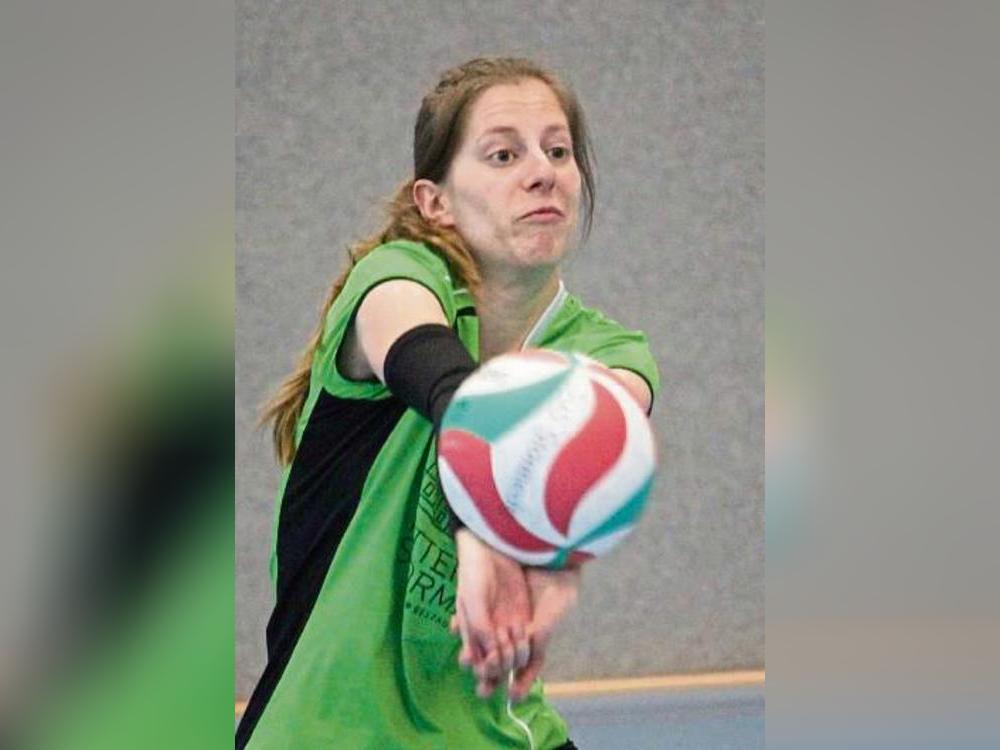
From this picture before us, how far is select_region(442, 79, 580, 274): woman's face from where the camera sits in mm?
1859

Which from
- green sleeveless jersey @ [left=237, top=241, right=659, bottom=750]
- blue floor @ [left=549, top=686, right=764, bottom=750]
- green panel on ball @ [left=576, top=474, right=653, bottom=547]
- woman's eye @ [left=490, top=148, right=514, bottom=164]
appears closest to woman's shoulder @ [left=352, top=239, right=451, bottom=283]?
green sleeveless jersey @ [left=237, top=241, right=659, bottom=750]

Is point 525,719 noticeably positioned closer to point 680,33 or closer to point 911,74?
point 680,33

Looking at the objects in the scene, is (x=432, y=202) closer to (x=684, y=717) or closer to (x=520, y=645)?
(x=520, y=645)

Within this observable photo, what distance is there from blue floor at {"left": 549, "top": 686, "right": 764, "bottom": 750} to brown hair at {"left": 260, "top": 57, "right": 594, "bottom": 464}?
0.54m

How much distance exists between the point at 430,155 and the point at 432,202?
0.21 feet

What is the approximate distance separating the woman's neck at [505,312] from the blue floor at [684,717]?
53 centimetres

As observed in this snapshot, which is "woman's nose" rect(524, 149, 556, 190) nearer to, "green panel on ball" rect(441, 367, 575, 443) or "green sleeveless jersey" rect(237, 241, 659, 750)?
"green sleeveless jersey" rect(237, 241, 659, 750)

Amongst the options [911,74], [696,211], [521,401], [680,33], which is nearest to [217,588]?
[521,401]

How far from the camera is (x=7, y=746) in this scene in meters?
1.96

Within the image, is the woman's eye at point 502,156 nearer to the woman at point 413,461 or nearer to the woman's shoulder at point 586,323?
the woman at point 413,461

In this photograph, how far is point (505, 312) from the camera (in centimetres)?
187

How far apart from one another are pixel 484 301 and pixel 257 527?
1.39 feet

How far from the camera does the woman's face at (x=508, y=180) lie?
186 centimetres

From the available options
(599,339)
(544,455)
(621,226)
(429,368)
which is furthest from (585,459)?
(621,226)
